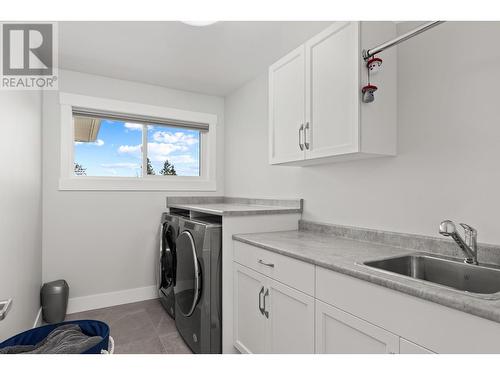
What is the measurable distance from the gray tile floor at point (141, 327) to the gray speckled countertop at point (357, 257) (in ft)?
3.44

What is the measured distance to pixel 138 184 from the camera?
10.1 ft

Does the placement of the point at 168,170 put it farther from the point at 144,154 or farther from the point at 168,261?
the point at 168,261

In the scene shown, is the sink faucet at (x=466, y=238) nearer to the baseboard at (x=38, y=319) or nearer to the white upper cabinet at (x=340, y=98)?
the white upper cabinet at (x=340, y=98)

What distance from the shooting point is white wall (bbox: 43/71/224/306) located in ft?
8.83

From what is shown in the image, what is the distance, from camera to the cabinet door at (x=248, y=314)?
1.68 meters

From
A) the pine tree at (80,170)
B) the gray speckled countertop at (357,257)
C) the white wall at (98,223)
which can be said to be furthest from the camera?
the pine tree at (80,170)

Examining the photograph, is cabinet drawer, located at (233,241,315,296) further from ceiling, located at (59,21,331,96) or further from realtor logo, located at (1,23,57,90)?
realtor logo, located at (1,23,57,90)

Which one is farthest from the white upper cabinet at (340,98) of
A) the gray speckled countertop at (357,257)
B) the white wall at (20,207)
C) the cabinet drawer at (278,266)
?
the white wall at (20,207)

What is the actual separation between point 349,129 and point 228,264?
1158mm

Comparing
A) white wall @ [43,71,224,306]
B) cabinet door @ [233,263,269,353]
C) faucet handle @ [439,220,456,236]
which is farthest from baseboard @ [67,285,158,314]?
faucet handle @ [439,220,456,236]

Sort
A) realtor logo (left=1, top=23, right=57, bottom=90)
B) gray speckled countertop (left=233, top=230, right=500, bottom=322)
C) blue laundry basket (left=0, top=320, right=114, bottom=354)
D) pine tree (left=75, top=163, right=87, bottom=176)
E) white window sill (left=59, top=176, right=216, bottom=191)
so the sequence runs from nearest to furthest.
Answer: gray speckled countertop (left=233, top=230, right=500, bottom=322), blue laundry basket (left=0, top=320, right=114, bottom=354), realtor logo (left=1, top=23, right=57, bottom=90), white window sill (left=59, top=176, right=216, bottom=191), pine tree (left=75, top=163, right=87, bottom=176)

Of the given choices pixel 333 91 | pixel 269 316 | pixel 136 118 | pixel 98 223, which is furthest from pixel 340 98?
pixel 98 223

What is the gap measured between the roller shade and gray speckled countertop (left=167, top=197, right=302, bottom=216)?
0.85 m
